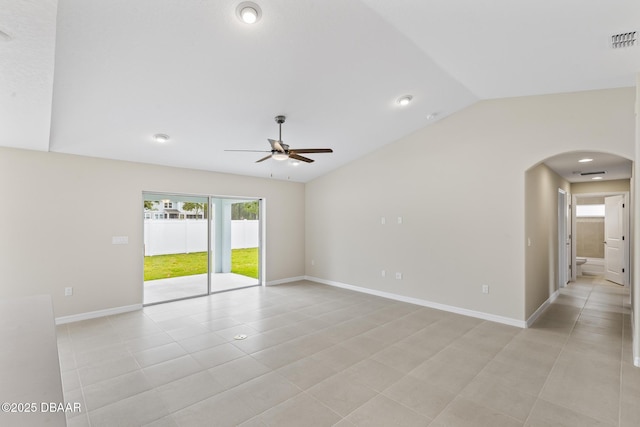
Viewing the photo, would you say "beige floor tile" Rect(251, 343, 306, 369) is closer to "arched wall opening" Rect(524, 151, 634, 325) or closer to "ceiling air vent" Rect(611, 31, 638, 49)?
"arched wall opening" Rect(524, 151, 634, 325)

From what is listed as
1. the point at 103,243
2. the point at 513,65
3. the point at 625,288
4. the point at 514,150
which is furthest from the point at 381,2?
the point at 625,288

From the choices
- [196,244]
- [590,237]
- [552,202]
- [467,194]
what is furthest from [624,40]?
[590,237]

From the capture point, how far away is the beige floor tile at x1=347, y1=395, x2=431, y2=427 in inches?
89.8

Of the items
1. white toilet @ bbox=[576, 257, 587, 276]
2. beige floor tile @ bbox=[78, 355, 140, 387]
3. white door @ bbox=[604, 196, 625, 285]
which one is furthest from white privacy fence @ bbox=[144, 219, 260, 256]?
white toilet @ bbox=[576, 257, 587, 276]

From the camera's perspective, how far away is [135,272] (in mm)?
5207

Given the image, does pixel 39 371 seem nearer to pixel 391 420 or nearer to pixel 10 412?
pixel 10 412

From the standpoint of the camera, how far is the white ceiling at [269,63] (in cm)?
236

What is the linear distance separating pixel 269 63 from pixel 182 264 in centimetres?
460

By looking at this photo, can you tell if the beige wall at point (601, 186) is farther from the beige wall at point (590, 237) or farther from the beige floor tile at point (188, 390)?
the beige floor tile at point (188, 390)

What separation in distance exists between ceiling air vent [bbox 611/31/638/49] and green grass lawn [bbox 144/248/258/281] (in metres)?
6.53

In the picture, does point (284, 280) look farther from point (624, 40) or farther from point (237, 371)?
point (624, 40)

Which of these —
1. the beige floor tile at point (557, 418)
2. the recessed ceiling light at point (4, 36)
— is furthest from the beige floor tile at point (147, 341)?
the beige floor tile at point (557, 418)

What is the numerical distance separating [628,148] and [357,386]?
13.4 feet

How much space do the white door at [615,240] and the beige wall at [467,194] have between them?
3.13 metres
